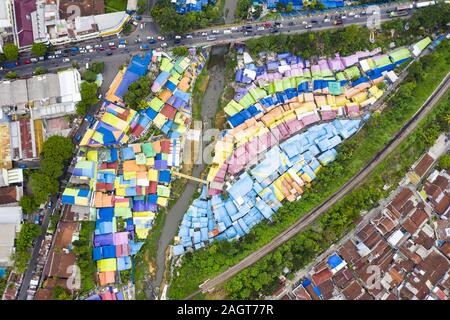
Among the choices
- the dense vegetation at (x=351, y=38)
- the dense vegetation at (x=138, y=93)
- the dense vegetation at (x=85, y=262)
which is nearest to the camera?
the dense vegetation at (x=85, y=262)

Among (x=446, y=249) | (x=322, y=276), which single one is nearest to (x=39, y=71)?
(x=322, y=276)

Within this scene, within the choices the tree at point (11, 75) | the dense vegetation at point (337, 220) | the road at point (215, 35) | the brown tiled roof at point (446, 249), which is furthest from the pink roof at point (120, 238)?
the brown tiled roof at point (446, 249)

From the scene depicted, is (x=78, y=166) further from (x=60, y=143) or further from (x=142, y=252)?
(x=142, y=252)

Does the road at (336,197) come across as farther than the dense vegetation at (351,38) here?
→ No

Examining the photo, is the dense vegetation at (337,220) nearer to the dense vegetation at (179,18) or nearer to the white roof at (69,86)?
the dense vegetation at (179,18)

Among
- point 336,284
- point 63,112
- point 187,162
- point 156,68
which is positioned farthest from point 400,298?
point 63,112

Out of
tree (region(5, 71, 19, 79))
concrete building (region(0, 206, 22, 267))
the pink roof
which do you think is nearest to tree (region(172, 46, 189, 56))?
tree (region(5, 71, 19, 79))

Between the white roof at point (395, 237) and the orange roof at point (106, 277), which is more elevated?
the white roof at point (395, 237)

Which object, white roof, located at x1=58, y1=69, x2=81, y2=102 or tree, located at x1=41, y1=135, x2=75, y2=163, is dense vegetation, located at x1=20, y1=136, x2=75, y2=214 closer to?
tree, located at x1=41, y1=135, x2=75, y2=163
